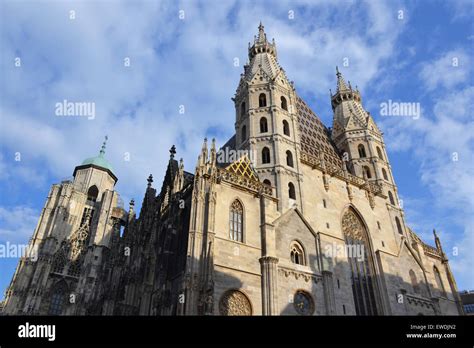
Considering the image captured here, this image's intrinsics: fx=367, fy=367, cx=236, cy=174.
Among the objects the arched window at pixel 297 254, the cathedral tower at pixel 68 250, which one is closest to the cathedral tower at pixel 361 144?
the arched window at pixel 297 254

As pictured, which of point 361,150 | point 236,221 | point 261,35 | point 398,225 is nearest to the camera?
point 236,221

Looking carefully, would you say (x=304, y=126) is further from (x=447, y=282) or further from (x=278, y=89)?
(x=447, y=282)

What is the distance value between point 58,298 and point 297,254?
32.8 m

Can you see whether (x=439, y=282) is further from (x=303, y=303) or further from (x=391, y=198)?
(x=303, y=303)

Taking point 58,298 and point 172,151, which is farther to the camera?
point 58,298

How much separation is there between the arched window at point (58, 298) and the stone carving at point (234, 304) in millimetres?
31272

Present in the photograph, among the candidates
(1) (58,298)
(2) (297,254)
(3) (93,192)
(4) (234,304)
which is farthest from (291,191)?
(3) (93,192)

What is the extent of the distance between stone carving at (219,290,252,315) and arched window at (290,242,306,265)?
4.85 metres

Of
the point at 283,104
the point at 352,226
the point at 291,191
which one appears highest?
the point at 283,104

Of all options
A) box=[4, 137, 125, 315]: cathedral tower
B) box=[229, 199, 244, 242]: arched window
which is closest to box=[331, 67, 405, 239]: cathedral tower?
box=[229, 199, 244, 242]: arched window

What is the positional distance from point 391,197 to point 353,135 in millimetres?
7423

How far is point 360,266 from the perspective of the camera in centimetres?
2731

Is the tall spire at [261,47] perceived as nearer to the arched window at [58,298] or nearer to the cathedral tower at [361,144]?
the cathedral tower at [361,144]
